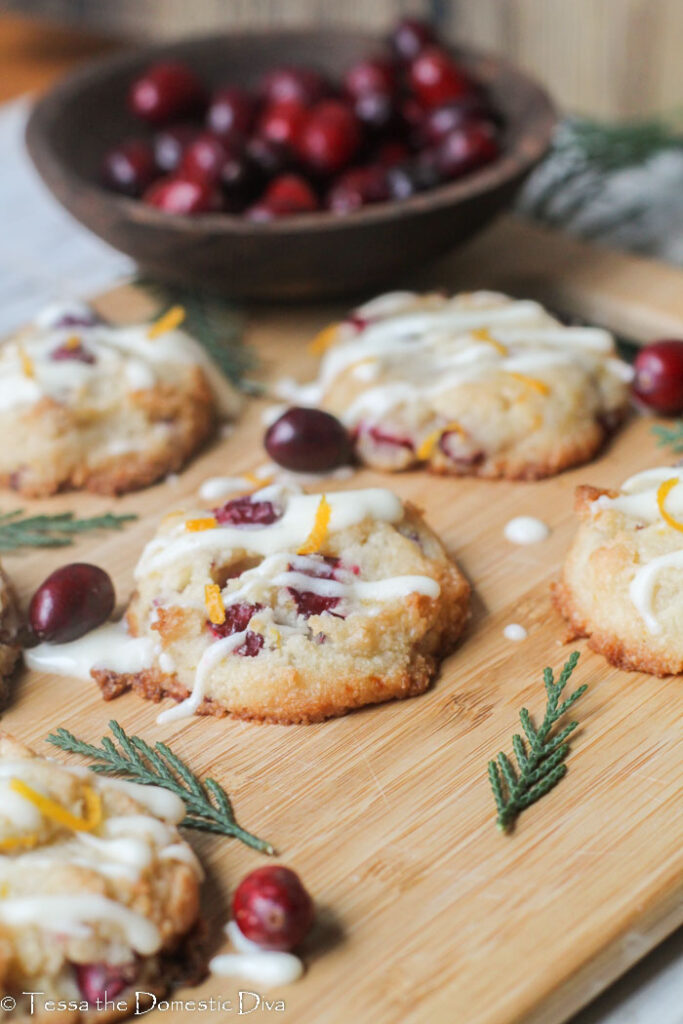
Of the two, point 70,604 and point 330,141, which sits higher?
point 330,141

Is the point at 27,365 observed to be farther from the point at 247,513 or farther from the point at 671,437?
the point at 671,437

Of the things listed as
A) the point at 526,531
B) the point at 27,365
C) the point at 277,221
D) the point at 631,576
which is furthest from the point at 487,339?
the point at 27,365

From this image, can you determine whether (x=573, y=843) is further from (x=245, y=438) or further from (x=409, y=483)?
(x=245, y=438)

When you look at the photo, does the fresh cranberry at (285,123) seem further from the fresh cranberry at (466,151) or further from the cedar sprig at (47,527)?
the cedar sprig at (47,527)

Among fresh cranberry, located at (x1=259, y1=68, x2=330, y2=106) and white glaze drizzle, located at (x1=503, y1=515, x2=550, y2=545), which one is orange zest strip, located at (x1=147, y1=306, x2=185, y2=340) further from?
white glaze drizzle, located at (x1=503, y1=515, x2=550, y2=545)

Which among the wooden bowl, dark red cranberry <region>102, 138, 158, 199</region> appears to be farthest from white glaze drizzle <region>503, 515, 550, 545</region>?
dark red cranberry <region>102, 138, 158, 199</region>

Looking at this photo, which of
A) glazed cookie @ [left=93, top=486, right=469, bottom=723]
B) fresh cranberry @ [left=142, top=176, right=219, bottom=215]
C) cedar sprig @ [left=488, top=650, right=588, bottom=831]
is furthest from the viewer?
fresh cranberry @ [left=142, top=176, right=219, bottom=215]

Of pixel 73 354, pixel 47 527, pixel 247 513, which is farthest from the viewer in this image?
pixel 73 354
